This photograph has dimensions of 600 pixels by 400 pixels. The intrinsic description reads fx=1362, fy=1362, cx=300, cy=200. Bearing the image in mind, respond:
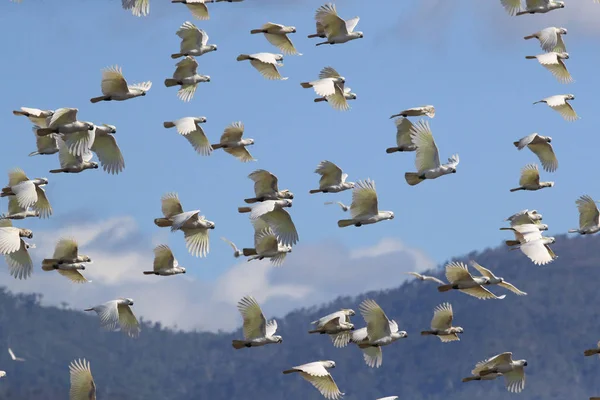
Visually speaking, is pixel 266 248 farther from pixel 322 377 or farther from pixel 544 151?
pixel 544 151

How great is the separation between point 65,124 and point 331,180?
1092 cm

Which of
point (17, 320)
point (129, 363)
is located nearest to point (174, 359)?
point (129, 363)

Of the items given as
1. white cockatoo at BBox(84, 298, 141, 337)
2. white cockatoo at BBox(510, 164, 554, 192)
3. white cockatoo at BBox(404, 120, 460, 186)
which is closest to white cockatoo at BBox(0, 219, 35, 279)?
white cockatoo at BBox(84, 298, 141, 337)

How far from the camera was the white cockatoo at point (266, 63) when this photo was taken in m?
52.7

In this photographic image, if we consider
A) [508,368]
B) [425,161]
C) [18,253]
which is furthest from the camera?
[508,368]

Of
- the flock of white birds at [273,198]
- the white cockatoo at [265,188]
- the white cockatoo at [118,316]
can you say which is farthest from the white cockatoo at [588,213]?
the white cockatoo at [118,316]

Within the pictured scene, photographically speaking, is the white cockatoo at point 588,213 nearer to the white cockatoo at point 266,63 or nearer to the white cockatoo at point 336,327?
the white cockatoo at point 336,327

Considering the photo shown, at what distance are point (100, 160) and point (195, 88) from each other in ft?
25.3

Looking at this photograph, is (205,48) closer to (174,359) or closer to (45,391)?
(45,391)

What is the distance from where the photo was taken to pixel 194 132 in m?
53.1

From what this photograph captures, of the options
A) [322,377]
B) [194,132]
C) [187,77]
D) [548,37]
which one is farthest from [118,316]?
[548,37]

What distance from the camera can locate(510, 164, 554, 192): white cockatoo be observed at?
53125mm

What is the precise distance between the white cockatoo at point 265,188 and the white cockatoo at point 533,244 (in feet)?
27.6

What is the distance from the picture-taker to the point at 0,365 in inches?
7106
